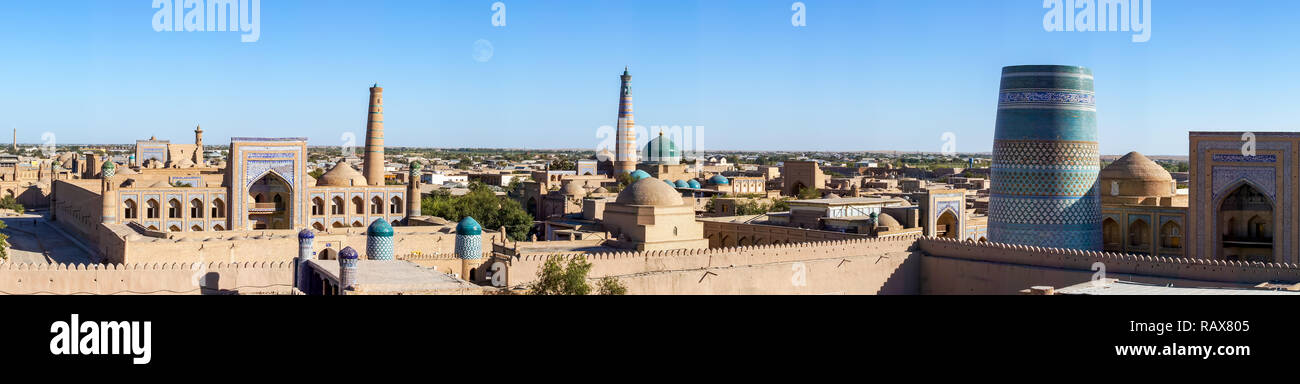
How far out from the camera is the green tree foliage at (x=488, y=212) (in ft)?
114

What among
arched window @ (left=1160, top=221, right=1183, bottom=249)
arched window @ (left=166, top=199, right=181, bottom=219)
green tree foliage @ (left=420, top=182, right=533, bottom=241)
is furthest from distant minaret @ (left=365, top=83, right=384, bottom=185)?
arched window @ (left=1160, top=221, right=1183, bottom=249)

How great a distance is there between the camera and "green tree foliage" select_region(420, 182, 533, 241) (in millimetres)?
34625

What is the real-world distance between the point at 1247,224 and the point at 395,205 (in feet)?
72.0

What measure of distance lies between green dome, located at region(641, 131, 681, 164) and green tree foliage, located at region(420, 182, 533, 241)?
72.3ft

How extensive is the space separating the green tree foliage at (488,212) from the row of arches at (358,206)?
71.4 inches

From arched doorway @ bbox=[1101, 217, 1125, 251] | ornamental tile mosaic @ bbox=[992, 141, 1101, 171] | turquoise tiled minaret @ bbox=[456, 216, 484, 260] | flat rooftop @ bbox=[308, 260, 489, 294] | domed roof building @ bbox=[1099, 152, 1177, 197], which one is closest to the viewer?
flat rooftop @ bbox=[308, 260, 489, 294]

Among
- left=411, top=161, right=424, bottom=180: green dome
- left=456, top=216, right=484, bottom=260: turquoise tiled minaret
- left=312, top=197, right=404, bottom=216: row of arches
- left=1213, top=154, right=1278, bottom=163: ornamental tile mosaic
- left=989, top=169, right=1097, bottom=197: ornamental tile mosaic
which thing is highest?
left=1213, top=154, right=1278, bottom=163: ornamental tile mosaic

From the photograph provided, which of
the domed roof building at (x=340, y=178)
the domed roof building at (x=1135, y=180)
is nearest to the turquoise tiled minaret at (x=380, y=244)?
the domed roof building at (x=1135, y=180)

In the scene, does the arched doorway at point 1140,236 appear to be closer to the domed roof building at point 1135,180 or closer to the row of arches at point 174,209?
the domed roof building at point 1135,180

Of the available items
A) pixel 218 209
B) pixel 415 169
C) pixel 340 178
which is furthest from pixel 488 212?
pixel 218 209

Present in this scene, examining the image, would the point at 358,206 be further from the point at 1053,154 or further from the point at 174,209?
the point at 1053,154

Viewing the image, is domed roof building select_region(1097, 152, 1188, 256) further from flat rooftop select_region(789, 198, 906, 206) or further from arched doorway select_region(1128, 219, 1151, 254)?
flat rooftop select_region(789, 198, 906, 206)
